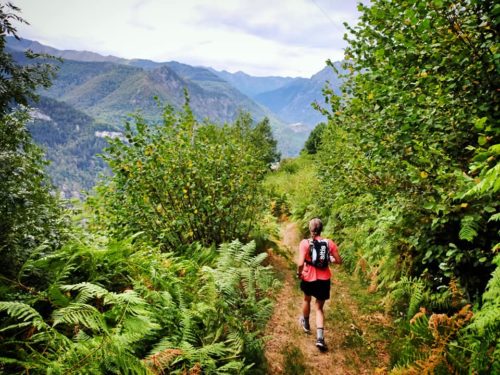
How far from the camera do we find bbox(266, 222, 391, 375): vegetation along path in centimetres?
568

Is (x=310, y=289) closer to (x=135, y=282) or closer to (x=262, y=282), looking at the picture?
(x=262, y=282)

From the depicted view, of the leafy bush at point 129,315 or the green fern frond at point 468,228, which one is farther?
the green fern frond at point 468,228

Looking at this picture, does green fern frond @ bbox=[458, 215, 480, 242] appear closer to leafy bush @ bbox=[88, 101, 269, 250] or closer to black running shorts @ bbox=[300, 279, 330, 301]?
black running shorts @ bbox=[300, 279, 330, 301]

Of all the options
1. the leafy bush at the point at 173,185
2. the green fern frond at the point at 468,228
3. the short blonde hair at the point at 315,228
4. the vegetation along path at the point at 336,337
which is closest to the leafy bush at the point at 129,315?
the vegetation along path at the point at 336,337

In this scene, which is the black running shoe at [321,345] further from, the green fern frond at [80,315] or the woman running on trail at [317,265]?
the green fern frond at [80,315]

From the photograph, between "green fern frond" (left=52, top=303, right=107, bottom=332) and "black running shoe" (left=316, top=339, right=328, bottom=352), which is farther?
"black running shoe" (left=316, top=339, right=328, bottom=352)

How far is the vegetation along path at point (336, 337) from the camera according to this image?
5.68 m

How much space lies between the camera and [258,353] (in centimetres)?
538

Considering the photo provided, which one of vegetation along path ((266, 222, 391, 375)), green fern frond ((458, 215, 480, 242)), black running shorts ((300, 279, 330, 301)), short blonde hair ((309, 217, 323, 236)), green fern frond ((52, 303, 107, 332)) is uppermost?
green fern frond ((458, 215, 480, 242))

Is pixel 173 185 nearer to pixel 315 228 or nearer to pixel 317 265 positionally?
pixel 315 228

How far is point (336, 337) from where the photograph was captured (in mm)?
6621

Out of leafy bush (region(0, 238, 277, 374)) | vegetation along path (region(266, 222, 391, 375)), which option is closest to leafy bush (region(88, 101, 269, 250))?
leafy bush (region(0, 238, 277, 374))

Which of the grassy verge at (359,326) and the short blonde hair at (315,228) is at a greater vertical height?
the short blonde hair at (315,228)

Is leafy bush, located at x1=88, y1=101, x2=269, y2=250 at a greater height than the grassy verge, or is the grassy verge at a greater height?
leafy bush, located at x1=88, y1=101, x2=269, y2=250
